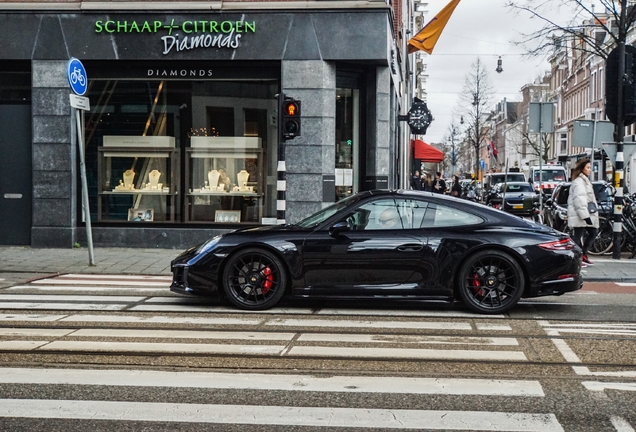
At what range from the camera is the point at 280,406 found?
194 inches

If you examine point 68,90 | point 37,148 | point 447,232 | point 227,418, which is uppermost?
point 68,90

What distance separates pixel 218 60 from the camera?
16484mm

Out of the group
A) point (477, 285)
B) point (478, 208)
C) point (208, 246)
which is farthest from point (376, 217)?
point (208, 246)

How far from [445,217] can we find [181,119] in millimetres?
9517

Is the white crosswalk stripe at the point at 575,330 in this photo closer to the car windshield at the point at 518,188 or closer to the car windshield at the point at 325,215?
the car windshield at the point at 325,215

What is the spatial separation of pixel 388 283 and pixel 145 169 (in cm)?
983

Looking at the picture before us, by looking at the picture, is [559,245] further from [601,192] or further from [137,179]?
[137,179]

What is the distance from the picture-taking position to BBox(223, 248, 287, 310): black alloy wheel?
28.2ft

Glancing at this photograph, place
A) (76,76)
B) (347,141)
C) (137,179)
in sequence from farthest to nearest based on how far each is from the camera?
(347,141), (137,179), (76,76)

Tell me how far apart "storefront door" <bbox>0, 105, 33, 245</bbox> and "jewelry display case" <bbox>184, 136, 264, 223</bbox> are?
3428 millimetres

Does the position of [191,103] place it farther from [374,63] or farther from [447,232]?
[447,232]

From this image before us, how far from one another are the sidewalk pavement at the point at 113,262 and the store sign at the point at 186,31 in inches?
170

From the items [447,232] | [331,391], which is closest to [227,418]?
[331,391]

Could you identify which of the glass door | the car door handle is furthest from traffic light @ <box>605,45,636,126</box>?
the car door handle
